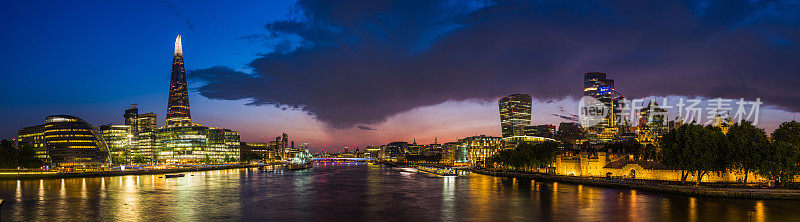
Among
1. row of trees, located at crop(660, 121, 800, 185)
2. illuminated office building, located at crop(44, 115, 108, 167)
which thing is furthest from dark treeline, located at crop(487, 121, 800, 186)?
illuminated office building, located at crop(44, 115, 108, 167)

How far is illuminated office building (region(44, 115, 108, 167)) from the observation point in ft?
576

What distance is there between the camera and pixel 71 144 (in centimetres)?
17738

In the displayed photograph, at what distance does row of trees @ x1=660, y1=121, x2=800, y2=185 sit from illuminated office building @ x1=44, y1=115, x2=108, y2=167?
183m

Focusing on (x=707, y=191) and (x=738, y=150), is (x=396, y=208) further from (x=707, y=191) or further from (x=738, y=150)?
(x=738, y=150)

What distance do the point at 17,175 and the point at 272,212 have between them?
332 ft

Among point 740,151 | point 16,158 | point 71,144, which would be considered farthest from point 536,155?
point 71,144

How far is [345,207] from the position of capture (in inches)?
2264

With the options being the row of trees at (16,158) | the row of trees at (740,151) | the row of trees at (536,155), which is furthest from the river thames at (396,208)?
the row of trees at (16,158)

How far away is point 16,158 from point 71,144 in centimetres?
5386

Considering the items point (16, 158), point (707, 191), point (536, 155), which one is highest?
point (536, 155)

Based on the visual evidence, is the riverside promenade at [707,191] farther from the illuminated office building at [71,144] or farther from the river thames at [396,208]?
the illuminated office building at [71,144]

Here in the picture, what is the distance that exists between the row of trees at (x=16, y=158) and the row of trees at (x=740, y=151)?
486 feet

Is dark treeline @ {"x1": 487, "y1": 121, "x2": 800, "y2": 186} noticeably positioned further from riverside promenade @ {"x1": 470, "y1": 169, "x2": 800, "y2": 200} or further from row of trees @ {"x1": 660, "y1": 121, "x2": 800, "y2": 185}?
riverside promenade @ {"x1": 470, "y1": 169, "x2": 800, "y2": 200}

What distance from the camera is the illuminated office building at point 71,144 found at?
175625mm
